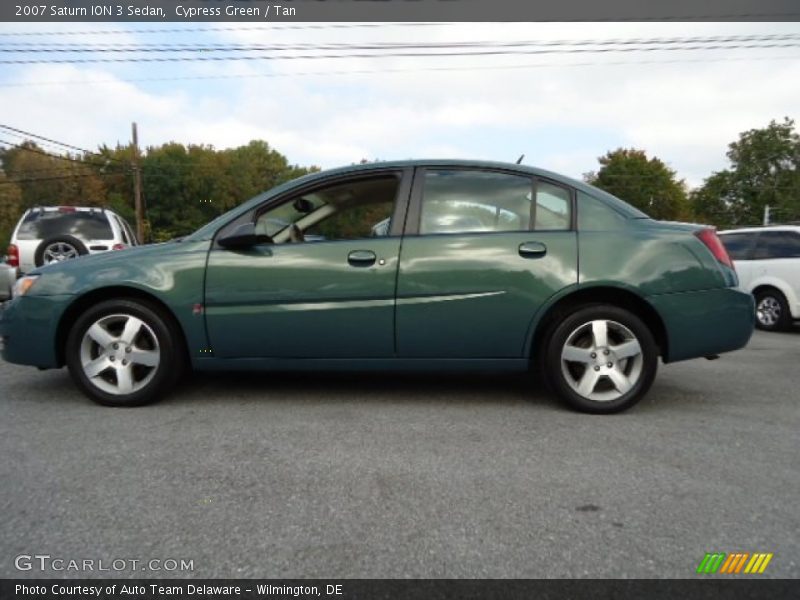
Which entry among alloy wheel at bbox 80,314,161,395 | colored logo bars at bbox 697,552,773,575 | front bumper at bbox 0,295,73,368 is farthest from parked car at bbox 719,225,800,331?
front bumper at bbox 0,295,73,368

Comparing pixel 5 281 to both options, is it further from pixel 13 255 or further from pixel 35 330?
pixel 35 330

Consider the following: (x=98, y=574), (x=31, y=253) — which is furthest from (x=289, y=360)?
(x=31, y=253)

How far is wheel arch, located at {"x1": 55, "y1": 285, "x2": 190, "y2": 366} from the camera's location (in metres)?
3.54

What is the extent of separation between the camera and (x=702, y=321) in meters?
3.42

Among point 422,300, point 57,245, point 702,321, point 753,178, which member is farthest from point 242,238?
point 753,178

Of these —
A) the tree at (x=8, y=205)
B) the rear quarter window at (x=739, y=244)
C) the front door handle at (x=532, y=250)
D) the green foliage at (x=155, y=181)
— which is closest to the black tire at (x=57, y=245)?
the front door handle at (x=532, y=250)

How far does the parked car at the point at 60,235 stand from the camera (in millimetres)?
8087

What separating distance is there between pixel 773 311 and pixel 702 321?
5.84m

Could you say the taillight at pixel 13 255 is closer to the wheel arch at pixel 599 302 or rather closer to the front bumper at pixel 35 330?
the front bumper at pixel 35 330

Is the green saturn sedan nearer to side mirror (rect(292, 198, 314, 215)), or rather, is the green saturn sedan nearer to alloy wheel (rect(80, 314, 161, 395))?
alloy wheel (rect(80, 314, 161, 395))

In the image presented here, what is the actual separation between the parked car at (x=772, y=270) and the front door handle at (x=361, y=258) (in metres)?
6.87
